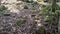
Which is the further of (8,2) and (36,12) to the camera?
(8,2)

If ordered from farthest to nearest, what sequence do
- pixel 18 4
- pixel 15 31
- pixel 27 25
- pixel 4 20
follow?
pixel 18 4
pixel 4 20
pixel 27 25
pixel 15 31

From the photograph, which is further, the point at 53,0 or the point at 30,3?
the point at 30,3

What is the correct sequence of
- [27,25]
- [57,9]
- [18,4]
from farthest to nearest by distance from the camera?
1. [18,4]
2. [57,9]
3. [27,25]

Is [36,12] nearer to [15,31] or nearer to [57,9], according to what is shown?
[57,9]

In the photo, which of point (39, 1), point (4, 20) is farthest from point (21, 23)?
point (39, 1)

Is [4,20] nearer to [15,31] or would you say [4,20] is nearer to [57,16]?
[15,31]

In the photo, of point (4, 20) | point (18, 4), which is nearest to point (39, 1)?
point (18, 4)

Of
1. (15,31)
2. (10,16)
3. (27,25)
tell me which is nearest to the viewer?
(15,31)

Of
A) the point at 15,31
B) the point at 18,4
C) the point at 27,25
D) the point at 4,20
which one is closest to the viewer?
the point at 15,31

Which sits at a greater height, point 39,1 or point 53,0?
point 53,0
